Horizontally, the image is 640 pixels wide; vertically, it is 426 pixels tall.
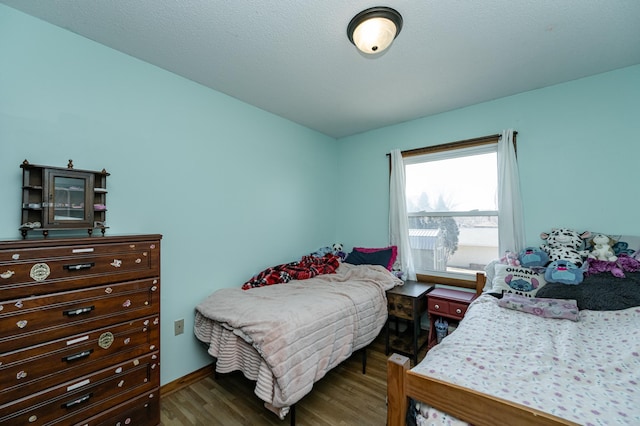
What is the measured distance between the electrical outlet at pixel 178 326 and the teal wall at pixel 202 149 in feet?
0.13

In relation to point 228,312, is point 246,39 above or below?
above

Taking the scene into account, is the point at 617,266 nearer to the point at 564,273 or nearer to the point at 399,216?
the point at 564,273

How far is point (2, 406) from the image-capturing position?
118 cm

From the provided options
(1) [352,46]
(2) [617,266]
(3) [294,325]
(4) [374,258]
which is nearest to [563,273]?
(2) [617,266]

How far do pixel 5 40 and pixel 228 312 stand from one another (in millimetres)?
2099

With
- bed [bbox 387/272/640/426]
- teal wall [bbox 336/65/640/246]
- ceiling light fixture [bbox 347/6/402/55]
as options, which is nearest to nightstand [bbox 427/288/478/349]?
bed [bbox 387/272/640/426]

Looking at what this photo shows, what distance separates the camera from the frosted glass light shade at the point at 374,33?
154 centimetres

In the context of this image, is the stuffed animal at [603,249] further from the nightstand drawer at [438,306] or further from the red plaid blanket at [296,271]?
the red plaid blanket at [296,271]

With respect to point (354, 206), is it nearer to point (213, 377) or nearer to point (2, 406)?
point (213, 377)

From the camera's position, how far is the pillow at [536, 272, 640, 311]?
1683 millimetres

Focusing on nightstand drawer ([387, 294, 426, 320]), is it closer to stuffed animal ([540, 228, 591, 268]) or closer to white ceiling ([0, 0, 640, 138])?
stuffed animal ([540, 228, 591, 268])

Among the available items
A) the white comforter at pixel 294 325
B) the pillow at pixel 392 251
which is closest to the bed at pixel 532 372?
the white comforter at pixel 294 325

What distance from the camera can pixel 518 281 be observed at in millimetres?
2096

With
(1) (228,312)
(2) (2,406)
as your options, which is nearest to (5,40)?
(2) (2,406)
